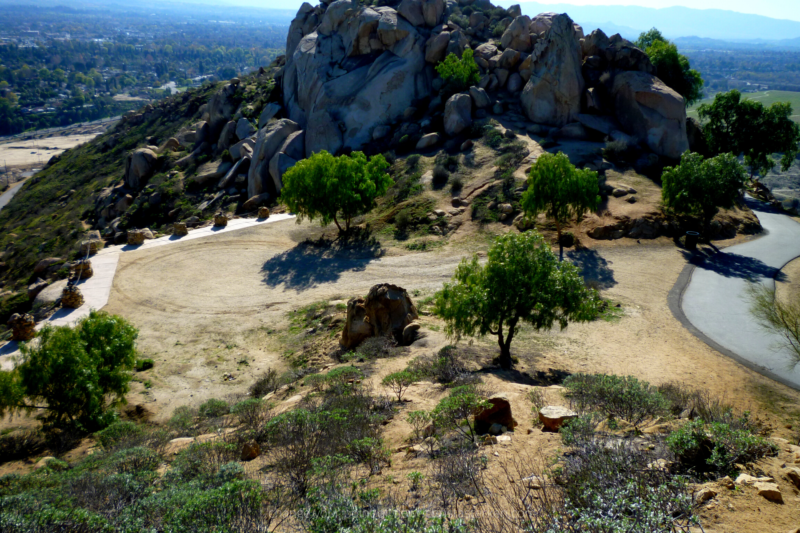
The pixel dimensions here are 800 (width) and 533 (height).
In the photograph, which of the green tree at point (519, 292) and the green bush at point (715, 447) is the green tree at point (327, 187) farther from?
the green bush at point (715, 447)

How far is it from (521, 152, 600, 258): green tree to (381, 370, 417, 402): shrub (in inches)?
613

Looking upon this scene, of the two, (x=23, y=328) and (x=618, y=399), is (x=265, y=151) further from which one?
(x=618, y=399)

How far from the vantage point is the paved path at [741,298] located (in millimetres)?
17484

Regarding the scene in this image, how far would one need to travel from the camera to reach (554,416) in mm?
10758

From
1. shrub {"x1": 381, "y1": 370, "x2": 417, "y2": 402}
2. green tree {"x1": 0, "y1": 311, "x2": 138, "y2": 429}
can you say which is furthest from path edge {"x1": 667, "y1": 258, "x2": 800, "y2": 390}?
green tree {"x1": 0, "y1": 311, "x2": 138, "y2": 429}

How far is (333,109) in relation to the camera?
146 ft

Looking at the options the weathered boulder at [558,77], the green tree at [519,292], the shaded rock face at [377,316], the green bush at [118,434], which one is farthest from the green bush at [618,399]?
the weathered boulder at [558,77]

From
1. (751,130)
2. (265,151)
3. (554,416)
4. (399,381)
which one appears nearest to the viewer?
(554,416)

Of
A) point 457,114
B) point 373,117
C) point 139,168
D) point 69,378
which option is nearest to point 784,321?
point 69,378

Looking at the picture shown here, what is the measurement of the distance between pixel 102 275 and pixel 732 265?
3557 centimetres

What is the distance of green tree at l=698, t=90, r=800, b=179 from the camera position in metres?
37.5

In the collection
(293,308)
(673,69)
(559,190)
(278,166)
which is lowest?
(293,308)

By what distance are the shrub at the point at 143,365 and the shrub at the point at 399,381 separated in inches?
450

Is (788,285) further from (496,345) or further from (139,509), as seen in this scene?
(139,509)
